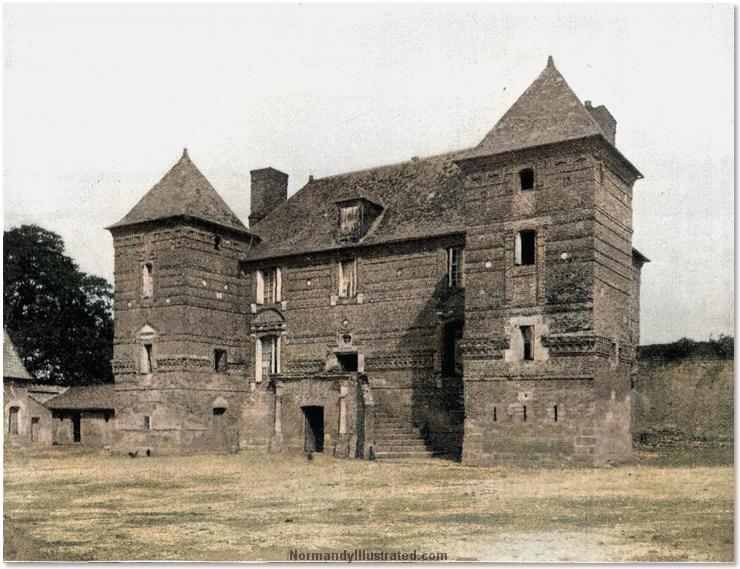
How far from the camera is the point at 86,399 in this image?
40531mm

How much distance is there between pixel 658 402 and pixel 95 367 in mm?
31907

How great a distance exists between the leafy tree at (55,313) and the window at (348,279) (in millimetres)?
13467

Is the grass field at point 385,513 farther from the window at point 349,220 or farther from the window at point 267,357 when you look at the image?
the window at point 349,220

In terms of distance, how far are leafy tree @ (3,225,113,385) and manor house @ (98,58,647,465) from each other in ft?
25.1

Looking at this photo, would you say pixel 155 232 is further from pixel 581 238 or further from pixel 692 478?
pixel 692 478

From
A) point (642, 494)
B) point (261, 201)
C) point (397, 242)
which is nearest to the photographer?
point (642, 494)

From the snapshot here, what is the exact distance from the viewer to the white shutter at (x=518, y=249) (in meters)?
26.3

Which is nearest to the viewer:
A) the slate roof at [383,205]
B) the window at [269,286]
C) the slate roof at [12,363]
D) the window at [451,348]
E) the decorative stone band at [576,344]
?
the decorative stone band at [576,344]

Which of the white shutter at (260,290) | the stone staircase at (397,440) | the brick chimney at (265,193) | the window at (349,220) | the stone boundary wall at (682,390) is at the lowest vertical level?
the stone staircase at (397,440)

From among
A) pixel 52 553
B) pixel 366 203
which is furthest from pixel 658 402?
pixel 52 553

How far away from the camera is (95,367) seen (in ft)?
162

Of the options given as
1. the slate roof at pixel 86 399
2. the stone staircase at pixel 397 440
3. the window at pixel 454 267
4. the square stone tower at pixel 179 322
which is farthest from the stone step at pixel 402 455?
the slate roof at pixel 86 399

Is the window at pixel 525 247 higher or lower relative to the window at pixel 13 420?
higher

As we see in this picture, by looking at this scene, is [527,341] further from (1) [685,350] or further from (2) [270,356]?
(2) [270,356]
